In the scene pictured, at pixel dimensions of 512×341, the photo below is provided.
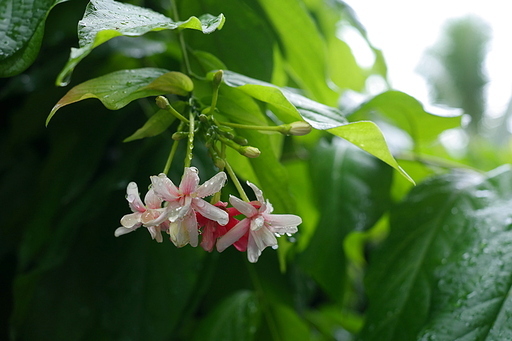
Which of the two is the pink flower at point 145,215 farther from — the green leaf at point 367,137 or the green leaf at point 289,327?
the green leaf at point 289,327

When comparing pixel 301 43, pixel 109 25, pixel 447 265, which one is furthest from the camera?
pixel 301 43

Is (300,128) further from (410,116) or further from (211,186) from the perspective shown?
(410,116)

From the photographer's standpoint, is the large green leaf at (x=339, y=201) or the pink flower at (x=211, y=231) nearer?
the pink flower at (x=211, y=231)

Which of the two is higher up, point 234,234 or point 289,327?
point 234,234

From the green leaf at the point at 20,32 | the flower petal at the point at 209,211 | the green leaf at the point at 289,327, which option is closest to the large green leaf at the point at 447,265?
the green leaf at the point at 289,327

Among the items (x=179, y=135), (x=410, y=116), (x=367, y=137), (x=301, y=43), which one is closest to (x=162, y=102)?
(x=179, y=135)
